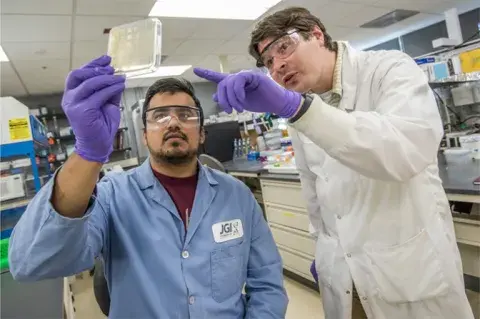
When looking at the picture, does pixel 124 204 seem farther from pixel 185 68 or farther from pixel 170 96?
pixel 185 68

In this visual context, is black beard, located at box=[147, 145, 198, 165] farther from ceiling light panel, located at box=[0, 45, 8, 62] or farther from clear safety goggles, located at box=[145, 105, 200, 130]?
ceiling light panel, located at box=[0, 45, 8, 62]

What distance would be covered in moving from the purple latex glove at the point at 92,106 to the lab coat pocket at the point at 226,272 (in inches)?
20.2

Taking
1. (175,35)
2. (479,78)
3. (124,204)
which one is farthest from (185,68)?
(124,204)

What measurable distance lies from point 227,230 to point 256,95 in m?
0.51

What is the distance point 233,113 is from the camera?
4293mm

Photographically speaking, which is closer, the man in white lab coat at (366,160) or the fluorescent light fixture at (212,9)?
the man in white lab coat at (366,160)

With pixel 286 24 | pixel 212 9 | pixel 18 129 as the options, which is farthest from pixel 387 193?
pixel 212 9

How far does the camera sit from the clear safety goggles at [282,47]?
1075 mm

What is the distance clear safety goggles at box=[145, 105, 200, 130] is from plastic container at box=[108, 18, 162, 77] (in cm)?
30

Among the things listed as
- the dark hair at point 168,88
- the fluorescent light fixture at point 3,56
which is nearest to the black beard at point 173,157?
the dark hair at point 168,88

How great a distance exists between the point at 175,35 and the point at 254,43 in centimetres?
391

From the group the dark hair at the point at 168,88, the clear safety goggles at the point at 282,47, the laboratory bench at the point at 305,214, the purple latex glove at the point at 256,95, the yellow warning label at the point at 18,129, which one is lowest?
the laboratory bench at the point at 305,214

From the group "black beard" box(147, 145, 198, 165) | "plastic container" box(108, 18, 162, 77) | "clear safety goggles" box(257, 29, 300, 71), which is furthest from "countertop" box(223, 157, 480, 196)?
"plastic container" box(108, 18, 162, 77)

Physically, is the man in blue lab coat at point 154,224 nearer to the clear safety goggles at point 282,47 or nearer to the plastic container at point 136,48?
the plastic container at point 136,48
